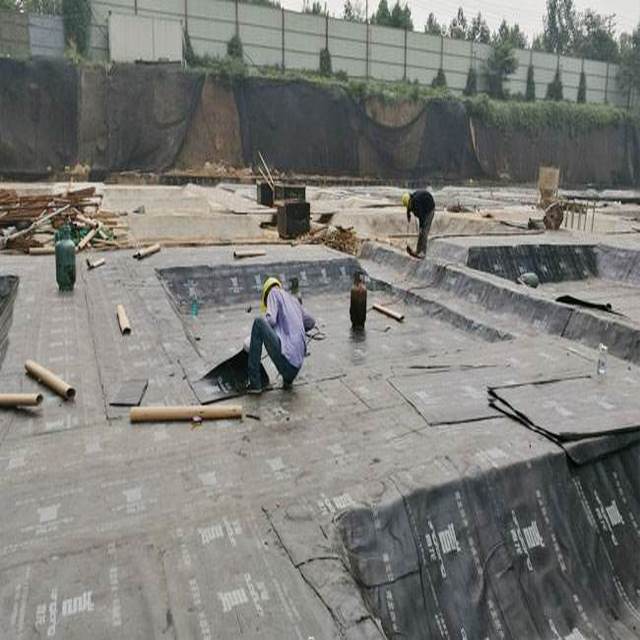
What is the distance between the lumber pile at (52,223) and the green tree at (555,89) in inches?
1380

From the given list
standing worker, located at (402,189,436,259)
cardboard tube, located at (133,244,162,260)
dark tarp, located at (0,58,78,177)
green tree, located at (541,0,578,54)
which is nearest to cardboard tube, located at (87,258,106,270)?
cardboard tube, located at (133,244,162,260)

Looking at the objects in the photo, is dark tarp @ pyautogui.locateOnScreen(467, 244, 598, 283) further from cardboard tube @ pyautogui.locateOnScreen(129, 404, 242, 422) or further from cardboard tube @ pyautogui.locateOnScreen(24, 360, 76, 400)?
cardboard tube @ pyautogui.locateOnScreen(24, 360, 76, 400)

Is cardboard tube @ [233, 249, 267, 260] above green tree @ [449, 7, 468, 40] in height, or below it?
below

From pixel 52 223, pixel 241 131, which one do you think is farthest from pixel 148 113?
pixel 52 223

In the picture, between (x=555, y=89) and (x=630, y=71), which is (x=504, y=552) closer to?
(x=555, y=89)

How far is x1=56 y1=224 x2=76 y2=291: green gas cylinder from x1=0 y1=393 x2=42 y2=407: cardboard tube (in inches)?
141

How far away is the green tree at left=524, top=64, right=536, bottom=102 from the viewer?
130 ft

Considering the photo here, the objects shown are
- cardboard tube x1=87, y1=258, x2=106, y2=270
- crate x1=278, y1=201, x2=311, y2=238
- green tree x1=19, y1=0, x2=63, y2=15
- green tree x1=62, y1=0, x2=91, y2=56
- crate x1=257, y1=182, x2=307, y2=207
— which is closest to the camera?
cardboard tube x1=87, y1=258, x2=106, y2=270

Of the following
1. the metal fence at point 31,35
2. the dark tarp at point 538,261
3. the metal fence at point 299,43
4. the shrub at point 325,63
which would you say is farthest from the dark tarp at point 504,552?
the shrub at point 325,63

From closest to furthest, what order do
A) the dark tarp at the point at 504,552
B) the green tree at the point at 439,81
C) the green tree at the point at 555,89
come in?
1. the dark tarp at the point at 504,552
2. the green tree at the point at 439,81
3. the green tree at the point at 555,89

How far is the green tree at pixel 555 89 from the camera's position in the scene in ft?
131

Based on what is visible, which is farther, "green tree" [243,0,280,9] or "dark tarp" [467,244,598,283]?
"green tree" [243,0,280,9]

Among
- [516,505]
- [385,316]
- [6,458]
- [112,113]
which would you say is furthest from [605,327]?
[112,113]

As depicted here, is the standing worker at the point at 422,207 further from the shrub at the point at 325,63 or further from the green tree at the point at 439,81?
the green tree at the point at 439,81
